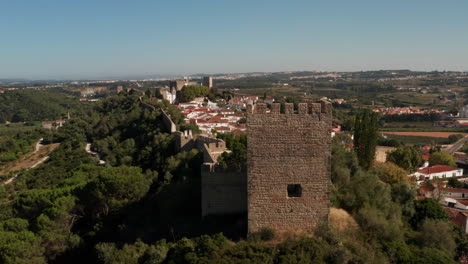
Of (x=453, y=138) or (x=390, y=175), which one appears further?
(x=453, y=138)

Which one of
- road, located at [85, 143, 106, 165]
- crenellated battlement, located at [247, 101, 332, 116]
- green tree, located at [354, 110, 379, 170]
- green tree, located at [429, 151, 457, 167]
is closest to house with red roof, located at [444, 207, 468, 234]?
green tree, located at [354, 110, 379, 170]

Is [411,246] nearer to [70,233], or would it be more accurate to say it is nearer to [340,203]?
[340,203]

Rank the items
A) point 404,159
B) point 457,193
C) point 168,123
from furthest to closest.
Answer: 1. point 404,159
2. point 168,123
3. point 457,193

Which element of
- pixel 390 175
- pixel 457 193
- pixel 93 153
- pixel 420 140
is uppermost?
pixel 390 175

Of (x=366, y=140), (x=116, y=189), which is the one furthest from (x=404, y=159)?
(x=116, y=189)

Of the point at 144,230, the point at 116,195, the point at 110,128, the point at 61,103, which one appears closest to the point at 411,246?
Answer: the point at 144,230

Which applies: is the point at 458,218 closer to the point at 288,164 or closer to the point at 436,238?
the point at 436,238

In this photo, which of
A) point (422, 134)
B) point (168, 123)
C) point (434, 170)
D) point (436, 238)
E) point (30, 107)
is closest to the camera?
point (436, 238)

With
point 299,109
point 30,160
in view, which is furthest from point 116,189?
point 30,160

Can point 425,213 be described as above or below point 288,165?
below
